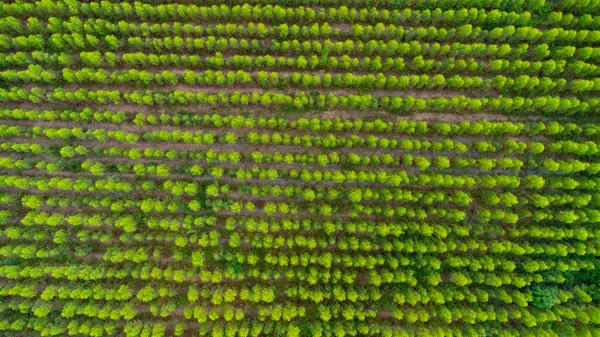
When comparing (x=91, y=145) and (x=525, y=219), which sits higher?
(x=91, y=145)

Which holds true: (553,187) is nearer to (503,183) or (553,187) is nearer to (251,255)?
(503,183)

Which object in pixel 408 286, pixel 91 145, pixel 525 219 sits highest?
pixel 91 145

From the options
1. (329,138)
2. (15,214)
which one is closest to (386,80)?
(329,138)

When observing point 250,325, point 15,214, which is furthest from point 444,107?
point 15,214

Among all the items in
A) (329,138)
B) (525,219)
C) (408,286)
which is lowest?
(408,286)

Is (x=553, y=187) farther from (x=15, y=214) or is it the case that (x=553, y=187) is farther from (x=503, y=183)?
(x=15, y=214)

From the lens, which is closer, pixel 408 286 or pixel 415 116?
pixel 408 286
